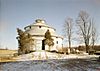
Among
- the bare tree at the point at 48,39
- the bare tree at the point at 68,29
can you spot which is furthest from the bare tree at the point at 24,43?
the bare tree at the point at 48,39

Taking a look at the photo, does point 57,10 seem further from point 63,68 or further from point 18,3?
point 63,68

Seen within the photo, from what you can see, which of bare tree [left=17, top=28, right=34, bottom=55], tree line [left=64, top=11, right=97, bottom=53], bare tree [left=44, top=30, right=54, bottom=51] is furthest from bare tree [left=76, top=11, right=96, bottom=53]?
bare tree [left=44, top=30, right=54, bottom=51]

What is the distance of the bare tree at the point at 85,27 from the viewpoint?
3.34m

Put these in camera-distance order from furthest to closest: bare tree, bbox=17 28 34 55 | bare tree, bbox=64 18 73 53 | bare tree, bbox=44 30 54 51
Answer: bare tree, bbox=44 30 54 51, bare tree, bbox=17 28 34 55, bare tree, bbox=64 18 73 53

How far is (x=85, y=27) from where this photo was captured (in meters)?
3.44

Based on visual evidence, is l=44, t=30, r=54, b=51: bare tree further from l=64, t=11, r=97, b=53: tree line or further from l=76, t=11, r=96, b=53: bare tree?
l=76, t=11, r=96, b=53: bare tree

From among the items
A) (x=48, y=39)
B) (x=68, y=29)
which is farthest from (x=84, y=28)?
(x=48, y=39)

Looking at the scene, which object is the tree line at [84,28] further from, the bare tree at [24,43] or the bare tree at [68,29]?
the bare tree at [24,43]

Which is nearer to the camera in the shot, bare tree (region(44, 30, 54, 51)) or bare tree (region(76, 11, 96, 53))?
bare tree (region(76, 11, 96, 53))

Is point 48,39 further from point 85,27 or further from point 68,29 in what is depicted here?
point 85,27

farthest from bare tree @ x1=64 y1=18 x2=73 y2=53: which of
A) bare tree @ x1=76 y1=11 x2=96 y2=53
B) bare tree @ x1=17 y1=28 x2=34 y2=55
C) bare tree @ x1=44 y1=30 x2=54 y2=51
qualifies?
bare tree @ x1=44 y1=30 x2=54 y2=51

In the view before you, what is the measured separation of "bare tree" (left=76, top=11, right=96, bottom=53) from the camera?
11.0 feet

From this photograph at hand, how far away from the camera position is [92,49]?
3.62 meters

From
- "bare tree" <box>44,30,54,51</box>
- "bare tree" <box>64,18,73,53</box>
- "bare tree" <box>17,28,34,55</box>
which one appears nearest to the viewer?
"bare tree" <box>64,18,73,53</box>
